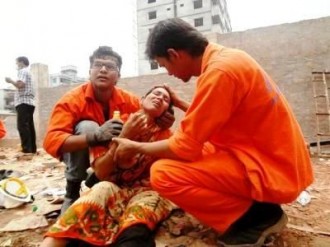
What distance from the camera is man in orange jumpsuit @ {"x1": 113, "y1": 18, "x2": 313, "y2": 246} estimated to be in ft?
5.22

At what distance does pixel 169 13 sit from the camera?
32094 millimetres

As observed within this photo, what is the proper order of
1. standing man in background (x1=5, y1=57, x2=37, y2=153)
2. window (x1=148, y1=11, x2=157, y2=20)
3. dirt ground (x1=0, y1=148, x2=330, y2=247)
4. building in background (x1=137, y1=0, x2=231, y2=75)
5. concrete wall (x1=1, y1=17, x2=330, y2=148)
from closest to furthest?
dirt ground (x1=0, y1=148, x2=330, y2=247) < standing man in background (x1=5, y1=57, x2=37, y2=153) < concrete wall (x1=1, y1=17, x2=330, y2=148) < building in background (x1=137, y1=0, x2=231, y2=75) < window (x1=148, y1=11, x2=157, y2=20)

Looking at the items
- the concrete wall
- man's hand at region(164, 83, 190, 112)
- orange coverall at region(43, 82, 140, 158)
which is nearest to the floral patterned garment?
man's hand at region(164, 83, 190, 112)

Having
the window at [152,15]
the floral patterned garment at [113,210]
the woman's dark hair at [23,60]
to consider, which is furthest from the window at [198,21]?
the floral patterned garment at [113,210]

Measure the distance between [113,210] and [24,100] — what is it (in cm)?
505

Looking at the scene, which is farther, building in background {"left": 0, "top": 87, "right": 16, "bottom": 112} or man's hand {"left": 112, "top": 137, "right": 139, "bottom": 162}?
building in background {"left": 0, "top": 87, "right": 16, "bottom": 112}

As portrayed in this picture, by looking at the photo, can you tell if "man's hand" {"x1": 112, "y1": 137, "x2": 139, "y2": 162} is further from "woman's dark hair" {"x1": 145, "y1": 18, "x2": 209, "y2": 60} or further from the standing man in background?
the standing man in background

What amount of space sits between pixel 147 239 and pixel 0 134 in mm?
4733

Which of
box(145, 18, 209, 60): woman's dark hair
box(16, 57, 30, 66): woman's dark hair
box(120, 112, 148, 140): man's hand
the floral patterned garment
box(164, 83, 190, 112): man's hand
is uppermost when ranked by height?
box(16, 57, 30, 66): woman's dark hair

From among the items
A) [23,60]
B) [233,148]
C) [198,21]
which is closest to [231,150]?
[233,148]

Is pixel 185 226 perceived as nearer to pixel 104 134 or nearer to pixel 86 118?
pixel 104 134

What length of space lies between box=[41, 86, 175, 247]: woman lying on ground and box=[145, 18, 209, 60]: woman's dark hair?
0.46m

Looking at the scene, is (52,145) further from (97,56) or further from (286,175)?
(286,175)

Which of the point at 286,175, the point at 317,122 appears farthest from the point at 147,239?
the point at 317,122
